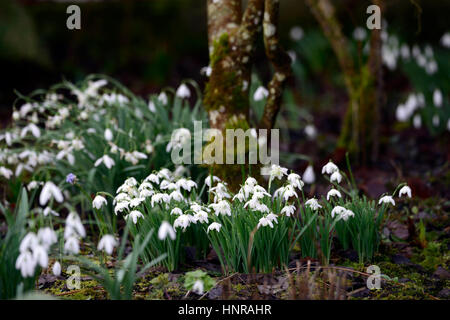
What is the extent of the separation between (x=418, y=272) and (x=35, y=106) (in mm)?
2717

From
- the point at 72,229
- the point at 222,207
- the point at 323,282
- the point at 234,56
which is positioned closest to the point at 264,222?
the point at 222,207

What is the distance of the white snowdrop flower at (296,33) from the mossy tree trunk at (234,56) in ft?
12.6

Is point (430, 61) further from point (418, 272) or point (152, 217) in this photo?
point (152, 217)

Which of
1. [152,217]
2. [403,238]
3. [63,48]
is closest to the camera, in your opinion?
[152,217]

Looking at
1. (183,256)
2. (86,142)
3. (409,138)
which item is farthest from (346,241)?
(409,138)

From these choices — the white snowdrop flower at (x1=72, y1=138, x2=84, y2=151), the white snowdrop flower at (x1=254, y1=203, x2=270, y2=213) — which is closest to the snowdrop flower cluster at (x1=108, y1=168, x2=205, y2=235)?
the white snowdrop flower at (x1=254, y1=203, x2=270, y2=213)

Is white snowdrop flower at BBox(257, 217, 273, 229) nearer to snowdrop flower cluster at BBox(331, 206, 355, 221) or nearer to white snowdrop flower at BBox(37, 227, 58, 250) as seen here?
snowdrop flower cluster at BBox(331, 206, 355, 221)

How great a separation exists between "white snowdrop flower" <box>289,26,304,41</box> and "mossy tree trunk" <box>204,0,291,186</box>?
151 inches

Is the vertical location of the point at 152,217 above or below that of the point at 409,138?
below

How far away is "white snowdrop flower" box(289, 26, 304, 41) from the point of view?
6.75 m

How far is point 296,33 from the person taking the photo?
680 cm

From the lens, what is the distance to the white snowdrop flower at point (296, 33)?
6.75 metres

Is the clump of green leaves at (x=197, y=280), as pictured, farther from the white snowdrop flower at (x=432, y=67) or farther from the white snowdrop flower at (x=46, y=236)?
the white snowdrop flower at (x=432, y=67)

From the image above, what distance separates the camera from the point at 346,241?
2.57m
